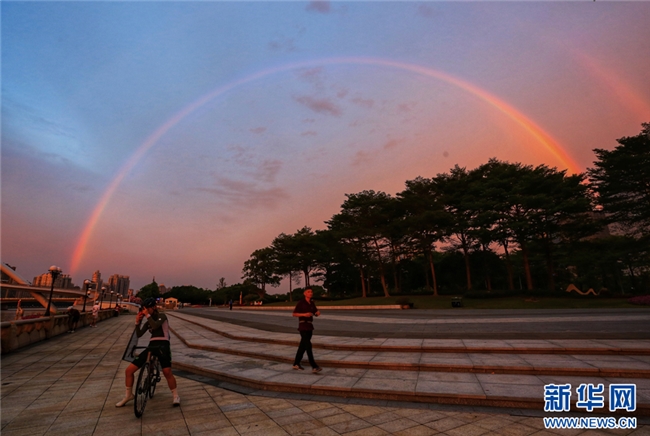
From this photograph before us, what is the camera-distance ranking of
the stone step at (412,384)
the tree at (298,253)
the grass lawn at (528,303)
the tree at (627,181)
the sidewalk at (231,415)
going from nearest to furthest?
the sidewalk at (231,415), the stone step at (412,384), the grass lawn at (528,303), the tree at (627,181), the tree at (298,253)

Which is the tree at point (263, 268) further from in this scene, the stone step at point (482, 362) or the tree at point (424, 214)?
the stone step at point (482, 362)

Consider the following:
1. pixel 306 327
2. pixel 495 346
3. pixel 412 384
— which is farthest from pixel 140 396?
pixel 495 346

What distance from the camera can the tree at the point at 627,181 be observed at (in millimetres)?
36875

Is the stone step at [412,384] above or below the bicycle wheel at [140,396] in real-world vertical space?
below

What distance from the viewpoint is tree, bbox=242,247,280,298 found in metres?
76.2

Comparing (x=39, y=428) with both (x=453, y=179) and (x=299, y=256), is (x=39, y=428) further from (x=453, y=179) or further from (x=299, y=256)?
(x=299, y=256)

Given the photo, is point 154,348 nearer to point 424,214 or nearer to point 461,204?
point 424,214

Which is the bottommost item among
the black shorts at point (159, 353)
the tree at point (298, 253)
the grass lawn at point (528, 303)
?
the grass lawn at point (528, 303)

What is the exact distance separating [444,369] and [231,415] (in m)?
4.95

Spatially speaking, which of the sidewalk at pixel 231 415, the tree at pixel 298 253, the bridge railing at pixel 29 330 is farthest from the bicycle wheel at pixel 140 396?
the tree at pixel 298 253

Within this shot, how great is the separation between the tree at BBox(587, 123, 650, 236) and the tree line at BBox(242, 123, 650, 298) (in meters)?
0.09

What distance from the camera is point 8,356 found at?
1220cm

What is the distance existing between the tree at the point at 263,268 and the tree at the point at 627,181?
60.3 metres

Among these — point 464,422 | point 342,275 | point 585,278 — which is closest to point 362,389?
point 464,422
